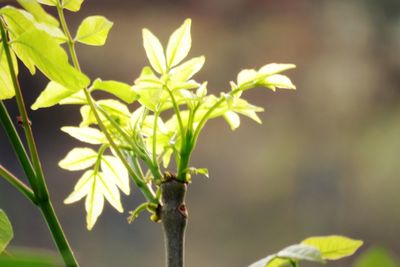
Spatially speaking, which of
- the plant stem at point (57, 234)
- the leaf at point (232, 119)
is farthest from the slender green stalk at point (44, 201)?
the leaf at point (232, 119)

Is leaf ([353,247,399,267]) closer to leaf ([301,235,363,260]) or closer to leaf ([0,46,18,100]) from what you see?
leaf ([301,235,363,260])

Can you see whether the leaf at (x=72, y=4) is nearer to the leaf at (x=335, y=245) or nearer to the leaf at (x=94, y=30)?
the leaf at (x=94, y=30)

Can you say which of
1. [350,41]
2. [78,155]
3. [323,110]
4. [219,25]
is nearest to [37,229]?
[219,25]

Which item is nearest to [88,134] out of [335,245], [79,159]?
[79,159]

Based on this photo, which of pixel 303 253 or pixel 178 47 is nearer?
pixel 303 253

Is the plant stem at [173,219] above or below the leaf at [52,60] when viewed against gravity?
below

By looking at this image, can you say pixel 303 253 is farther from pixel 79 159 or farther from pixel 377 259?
pixel 79 159

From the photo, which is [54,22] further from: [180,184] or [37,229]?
[37,229]
